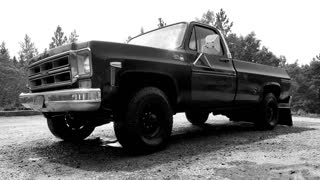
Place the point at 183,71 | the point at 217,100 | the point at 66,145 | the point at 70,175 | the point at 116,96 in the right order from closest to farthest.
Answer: the point at 70,175, the point at 116,96, the point at 183,71, the point at 66,145, the point at 217,100

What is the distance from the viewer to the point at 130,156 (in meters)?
3.71

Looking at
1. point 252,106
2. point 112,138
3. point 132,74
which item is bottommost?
point 112,138

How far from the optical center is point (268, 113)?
641cm

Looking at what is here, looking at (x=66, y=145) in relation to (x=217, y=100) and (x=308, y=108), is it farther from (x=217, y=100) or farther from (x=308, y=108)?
(x=308, y=108)

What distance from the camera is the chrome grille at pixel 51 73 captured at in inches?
144

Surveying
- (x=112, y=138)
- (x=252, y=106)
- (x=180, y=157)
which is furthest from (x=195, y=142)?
(x=252, y=106)

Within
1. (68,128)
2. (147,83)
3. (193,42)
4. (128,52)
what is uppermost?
(193,42)

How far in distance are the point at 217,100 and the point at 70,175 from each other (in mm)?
2834

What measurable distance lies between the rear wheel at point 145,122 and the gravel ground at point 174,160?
0.16 m

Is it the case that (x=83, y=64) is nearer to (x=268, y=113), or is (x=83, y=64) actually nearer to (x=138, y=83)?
(x=138, y=83)

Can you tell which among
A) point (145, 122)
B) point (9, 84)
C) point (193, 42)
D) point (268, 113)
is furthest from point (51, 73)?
point (9, 84)

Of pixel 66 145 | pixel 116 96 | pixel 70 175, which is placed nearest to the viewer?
pixel 70 175

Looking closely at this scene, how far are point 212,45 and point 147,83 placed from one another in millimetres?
1360

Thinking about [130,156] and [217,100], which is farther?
[217,100]
